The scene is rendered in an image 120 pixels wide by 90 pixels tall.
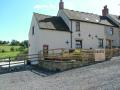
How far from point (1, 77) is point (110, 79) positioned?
1091cm

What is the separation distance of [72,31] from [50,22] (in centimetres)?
346

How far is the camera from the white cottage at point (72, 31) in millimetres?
31855

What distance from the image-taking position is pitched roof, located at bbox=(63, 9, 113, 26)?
35.9 metres

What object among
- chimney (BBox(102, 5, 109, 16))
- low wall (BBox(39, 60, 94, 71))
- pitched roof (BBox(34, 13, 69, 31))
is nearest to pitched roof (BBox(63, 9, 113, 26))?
pitched roof (BBox(34, 13, 69, 31))

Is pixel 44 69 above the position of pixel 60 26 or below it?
below

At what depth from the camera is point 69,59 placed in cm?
2698

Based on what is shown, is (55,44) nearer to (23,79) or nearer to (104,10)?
(23,79)

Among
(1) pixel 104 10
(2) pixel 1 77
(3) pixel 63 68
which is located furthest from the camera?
(1) pixel 104 10

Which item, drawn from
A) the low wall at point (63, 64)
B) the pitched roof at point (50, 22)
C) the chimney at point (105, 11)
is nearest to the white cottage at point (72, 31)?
the pitched roof at point (50, 22)

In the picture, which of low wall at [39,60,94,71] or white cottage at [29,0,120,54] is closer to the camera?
low wall at [39,60,94,71]

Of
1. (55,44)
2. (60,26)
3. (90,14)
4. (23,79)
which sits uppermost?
(90,14)

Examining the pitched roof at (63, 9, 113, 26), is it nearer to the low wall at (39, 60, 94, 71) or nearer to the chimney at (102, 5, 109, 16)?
the chimney at (102, 5, 109, 16)

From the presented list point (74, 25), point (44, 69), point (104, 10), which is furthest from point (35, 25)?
point (104, 10)

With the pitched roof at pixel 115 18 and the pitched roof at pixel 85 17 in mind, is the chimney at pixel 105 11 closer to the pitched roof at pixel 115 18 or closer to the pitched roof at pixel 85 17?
the pitched roof at pixel 115 18
